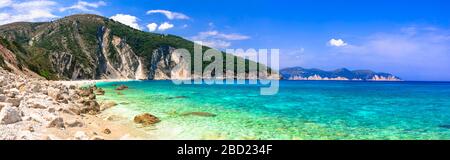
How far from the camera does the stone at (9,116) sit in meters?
11.3

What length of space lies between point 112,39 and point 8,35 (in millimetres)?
45305

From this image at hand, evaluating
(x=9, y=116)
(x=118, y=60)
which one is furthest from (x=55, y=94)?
(x=118, y=60)

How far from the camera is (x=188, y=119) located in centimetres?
2027

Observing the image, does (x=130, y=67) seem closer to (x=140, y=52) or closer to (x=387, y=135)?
(x=140, y=52)

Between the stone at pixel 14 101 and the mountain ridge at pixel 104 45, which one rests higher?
the mountain ridge at pixel 104 45

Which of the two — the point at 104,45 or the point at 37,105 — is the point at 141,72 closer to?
the point at 104,45

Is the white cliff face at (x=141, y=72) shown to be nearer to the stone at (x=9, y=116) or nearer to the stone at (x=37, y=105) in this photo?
the stone at (x=37, y=105)

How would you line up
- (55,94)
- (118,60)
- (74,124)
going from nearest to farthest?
(74,124), (55,94), (118,60)

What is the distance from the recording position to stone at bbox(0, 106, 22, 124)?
11288 mm

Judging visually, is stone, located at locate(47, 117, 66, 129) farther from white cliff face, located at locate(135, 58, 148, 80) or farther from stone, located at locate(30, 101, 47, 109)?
white cliff face, located at locate(135, 58, 148, 80)

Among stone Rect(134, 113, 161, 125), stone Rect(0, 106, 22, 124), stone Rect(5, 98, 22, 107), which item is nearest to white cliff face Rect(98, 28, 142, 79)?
stone Rect(134, 113, 161, 125)

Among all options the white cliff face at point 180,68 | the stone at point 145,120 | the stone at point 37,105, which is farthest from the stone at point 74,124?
the white cliff face at point 180,68

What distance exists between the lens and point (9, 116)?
11398 millimetres
